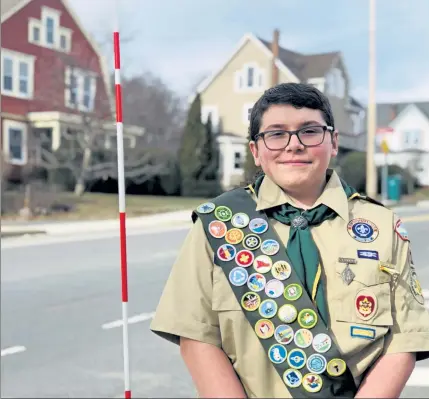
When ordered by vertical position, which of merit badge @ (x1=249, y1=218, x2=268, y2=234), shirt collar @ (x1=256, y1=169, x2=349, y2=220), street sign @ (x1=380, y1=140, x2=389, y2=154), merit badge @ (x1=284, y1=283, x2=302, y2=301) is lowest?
merit badge @ (x1=284, y1=283, x2=302, y2=301)

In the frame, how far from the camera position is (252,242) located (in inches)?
50.6

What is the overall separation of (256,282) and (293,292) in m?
0.07

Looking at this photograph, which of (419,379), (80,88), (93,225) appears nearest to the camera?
(419,379)

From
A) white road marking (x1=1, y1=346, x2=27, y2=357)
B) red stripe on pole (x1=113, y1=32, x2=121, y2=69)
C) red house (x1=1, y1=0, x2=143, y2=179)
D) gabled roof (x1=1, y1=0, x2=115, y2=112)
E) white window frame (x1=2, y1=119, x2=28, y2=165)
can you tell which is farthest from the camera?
white window frame (x1=2, y1=119, x2=28, y2=165)

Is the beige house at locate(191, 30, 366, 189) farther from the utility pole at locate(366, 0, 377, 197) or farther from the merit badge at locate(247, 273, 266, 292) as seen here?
the merit badge at locate(247, 273, 266, 292)

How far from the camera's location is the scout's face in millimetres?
1289

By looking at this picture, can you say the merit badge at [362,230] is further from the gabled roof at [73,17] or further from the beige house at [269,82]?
the gabled roof at [73,17]

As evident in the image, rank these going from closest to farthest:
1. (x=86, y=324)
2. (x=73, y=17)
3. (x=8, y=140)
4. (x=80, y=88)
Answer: (x=86, y=324), (x=73, y=17), (x=80, y=88), (x=8, y=140)

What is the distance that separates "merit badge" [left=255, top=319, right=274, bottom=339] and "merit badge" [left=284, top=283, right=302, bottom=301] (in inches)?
2.3

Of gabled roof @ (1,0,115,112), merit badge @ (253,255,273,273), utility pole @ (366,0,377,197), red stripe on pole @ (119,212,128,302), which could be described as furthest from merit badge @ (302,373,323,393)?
gabled roof @ (1,0,115,112)

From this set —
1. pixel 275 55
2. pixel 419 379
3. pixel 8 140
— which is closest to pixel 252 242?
pixel 419 379

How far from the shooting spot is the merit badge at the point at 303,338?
1221mm

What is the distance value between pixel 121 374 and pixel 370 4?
2.57 meters

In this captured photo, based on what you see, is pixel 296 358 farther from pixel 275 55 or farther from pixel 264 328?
pixel 275 55
